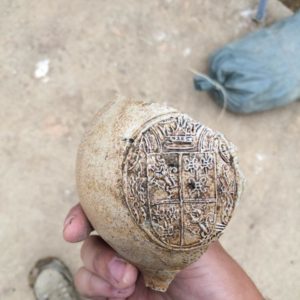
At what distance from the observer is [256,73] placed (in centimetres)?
267

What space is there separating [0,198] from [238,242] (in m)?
1.16

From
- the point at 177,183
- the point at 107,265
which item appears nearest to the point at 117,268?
the point at 107,265

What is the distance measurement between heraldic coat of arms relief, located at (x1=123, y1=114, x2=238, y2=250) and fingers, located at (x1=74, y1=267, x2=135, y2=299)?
452 millimetres

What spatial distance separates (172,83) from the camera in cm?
271

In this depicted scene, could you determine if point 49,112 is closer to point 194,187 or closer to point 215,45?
point 215,45

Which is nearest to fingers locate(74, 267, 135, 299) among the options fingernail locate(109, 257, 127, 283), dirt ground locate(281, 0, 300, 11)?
fingernail locate(109, 257, 127, 283)

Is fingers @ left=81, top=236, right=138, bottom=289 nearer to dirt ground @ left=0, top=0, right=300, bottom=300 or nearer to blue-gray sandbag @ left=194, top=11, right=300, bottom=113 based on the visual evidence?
dirt ground @ left=0, top=0, right=300, bottom=300

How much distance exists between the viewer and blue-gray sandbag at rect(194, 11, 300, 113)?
2.64 meters

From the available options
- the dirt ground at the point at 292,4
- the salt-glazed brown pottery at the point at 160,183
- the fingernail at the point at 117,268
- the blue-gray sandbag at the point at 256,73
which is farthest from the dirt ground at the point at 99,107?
the salt-glazed brown pottery at the point at 160,183

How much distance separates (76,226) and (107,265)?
16 cm

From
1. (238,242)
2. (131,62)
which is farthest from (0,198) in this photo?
(238,242)

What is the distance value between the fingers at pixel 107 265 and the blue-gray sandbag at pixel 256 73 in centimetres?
117

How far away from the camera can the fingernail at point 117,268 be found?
1637 millimetres

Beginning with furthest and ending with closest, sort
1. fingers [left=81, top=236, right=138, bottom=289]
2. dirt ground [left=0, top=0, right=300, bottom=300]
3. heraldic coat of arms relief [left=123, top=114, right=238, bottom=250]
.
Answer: dirt ground [left=0, top=0, right=300, bottom=300] < fingers [left=81, top=236, right=138, bottom=289] < heraldic coat of arms relief [left=123, top=114, right=238, bottom=250]
